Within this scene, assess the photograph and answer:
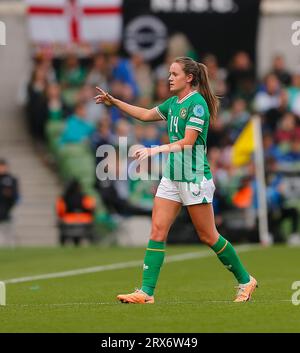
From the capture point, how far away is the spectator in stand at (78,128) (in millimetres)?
25156

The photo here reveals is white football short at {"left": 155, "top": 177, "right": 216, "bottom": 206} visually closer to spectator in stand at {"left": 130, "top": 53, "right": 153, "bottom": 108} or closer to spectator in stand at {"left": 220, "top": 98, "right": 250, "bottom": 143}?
spectator in stand at {"left": 220, "top": 98, "right": 250, "bottom": 143}

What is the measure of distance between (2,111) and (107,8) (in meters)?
3.89

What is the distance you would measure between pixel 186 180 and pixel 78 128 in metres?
14.2

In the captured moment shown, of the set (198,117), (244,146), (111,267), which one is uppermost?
(198,117)

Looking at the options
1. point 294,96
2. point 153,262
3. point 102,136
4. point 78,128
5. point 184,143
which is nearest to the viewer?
point 184,143

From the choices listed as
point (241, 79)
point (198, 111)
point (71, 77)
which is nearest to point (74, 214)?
point (71, 77)

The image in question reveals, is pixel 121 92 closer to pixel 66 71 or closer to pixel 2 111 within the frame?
pixel 66 71

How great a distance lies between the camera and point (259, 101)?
26812mm

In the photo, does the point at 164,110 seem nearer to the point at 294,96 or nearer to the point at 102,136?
the point at 102,136

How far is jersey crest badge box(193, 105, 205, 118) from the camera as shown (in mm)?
11102

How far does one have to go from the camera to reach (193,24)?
27.6 metres

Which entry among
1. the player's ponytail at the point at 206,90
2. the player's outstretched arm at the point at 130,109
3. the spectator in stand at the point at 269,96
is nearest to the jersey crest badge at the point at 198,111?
the player's ponytail at the point at 206,90

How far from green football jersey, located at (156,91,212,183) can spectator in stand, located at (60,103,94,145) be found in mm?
13888

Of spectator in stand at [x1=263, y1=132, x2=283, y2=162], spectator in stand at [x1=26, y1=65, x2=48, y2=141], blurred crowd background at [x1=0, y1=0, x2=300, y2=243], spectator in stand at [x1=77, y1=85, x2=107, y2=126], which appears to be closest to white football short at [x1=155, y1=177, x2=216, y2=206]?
blurred crowd background at [x1=0, y1=0, x2=300, y2=243]
